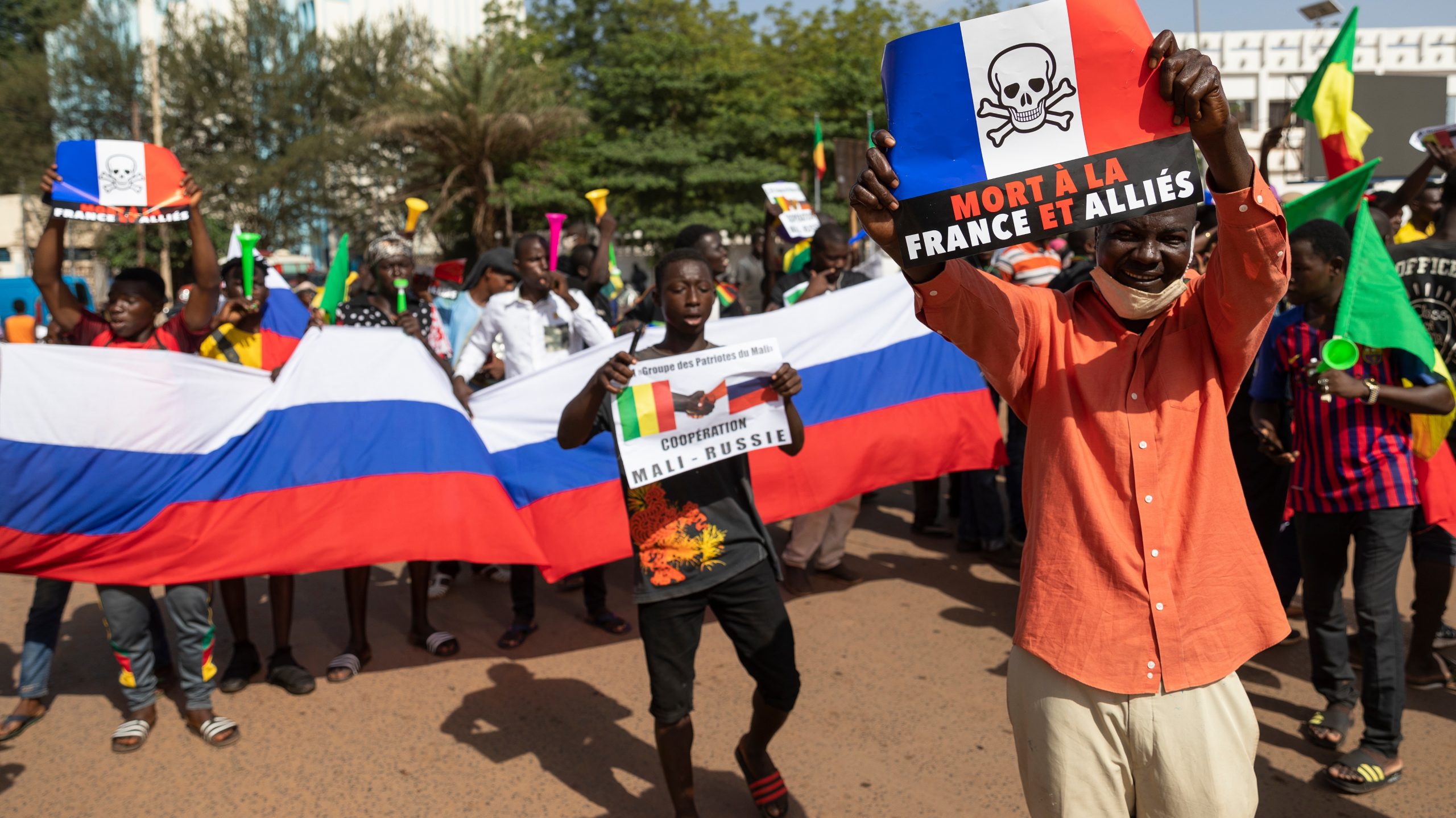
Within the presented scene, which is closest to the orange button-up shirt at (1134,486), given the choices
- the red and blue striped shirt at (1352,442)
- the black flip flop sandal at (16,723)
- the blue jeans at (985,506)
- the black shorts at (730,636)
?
the black shorts at (730,636)

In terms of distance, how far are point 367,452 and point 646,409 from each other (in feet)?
7.17

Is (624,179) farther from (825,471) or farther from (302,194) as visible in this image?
(825,471)

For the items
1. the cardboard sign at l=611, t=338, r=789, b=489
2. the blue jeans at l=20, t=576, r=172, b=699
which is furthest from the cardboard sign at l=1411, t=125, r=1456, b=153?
the blue jeans at l=20, t=576, r=172, b=699

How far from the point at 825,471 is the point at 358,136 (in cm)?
3205

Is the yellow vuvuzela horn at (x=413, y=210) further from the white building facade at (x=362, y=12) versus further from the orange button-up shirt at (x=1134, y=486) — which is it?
the white building facade at (x=362, y=12)

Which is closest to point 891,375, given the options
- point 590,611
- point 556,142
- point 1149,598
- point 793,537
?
point 793,537

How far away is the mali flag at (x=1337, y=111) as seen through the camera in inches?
240

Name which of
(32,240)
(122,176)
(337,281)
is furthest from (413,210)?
(32,240)

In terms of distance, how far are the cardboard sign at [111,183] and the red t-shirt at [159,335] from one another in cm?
50

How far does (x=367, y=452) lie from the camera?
5.29m

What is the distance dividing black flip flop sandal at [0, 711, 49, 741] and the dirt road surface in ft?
0.14

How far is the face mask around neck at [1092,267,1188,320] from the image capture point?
2.31 metres

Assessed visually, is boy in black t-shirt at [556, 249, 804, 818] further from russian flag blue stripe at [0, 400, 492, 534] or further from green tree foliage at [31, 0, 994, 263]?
green tree foliage at [31, 0, 994, 263]

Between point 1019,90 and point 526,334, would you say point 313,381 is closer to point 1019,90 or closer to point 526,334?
point 526,334
